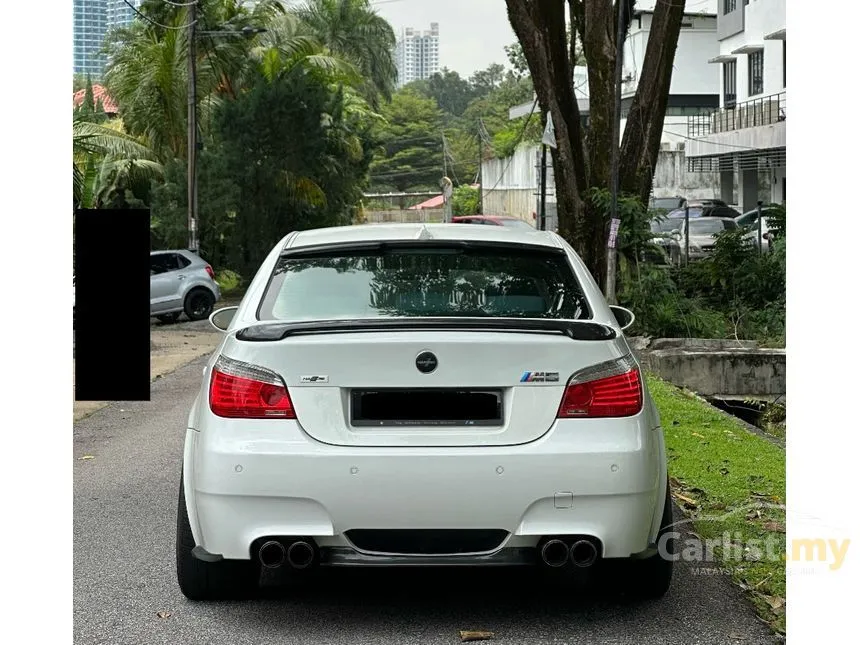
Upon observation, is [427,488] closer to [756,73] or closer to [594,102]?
[594,102]

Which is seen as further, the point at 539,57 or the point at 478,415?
the point at 539,57

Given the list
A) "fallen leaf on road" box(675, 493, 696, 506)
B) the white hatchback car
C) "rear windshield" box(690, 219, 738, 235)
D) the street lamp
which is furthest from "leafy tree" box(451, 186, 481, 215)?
the white hatchback car

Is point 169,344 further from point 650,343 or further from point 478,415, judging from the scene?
point 478,415

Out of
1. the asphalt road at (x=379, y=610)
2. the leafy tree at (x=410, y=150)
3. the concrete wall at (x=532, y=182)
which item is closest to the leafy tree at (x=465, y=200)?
the concrete wall at (x=532, y=182)

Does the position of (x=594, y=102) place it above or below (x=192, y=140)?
below

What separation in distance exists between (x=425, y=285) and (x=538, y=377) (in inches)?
31.7

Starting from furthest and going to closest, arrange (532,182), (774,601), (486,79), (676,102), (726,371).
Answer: (486,79) → (532,182) → (676,102) → (726,371) → (774,601)

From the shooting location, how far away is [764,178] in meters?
50.9

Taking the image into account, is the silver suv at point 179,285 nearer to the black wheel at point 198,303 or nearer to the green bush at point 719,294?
the black wheel at point 198,303

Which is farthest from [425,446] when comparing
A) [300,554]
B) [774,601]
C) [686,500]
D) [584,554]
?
[686,500]

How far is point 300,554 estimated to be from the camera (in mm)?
4945

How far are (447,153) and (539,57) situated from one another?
88.0m

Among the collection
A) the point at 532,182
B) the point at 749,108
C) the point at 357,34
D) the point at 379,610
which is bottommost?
the point at 379,610
